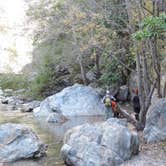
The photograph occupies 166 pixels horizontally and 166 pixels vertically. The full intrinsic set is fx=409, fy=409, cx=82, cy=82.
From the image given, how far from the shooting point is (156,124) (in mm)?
13266

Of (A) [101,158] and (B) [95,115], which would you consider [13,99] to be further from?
(A) [101,158]

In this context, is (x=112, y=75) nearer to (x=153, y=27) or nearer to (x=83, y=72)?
(x=83, y=72)

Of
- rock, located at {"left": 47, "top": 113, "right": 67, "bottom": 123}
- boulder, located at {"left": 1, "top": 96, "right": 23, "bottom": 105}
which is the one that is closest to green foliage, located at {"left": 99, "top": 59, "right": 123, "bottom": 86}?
rock, located at {"left": 47, "top": 113, "right": 67, "bottom": 123}

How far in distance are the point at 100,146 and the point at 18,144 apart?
3049 mm

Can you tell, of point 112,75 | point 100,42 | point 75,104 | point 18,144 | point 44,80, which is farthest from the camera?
point 44,80

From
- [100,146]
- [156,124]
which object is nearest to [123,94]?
[156,124]

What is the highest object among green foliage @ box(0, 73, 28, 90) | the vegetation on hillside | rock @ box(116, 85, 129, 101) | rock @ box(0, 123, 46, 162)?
the vegetation on hillside

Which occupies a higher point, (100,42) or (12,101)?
(100,42)

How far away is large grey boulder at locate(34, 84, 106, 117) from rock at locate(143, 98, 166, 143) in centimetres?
1032

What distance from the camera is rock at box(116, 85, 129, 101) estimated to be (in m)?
26.7

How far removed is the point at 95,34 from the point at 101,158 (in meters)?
8.04

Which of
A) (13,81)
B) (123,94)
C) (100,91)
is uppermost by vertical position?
(100,91)

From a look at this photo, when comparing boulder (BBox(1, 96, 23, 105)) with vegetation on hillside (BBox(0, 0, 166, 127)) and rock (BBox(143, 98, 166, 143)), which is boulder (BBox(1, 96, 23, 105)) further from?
rock (BBox(143, 98, 166, 143))

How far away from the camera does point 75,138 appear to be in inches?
460
